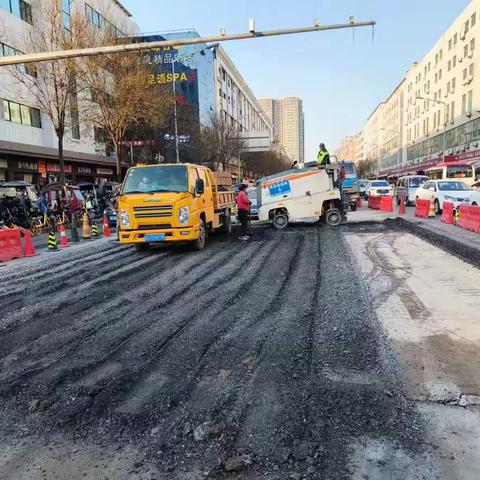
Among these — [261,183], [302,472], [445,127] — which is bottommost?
[302,472]

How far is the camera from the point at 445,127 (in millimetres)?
65750

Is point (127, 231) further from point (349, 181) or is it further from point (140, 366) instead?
point (349, 181)

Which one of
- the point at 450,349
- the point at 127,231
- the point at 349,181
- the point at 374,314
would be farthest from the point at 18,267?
the point at 349,181

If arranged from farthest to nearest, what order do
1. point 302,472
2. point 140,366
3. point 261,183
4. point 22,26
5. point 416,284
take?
point 22,26, point 261,183, point 416,284, point 140,366, point 302,472

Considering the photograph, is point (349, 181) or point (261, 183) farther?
point (349, 181)

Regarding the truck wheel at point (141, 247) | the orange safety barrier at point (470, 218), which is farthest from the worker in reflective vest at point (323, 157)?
the truck wheel at point (141, 247)

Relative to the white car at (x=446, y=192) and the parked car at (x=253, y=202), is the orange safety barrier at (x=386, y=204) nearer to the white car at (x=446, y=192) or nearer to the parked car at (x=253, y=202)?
the white car at (x=446, y=192)

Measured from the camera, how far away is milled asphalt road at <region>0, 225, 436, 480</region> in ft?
9.73

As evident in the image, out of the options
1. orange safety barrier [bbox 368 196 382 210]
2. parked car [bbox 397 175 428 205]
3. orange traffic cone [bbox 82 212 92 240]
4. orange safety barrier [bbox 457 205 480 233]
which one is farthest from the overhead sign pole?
parked car [bbox 397 175 428 205]

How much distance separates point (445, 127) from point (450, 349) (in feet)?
229

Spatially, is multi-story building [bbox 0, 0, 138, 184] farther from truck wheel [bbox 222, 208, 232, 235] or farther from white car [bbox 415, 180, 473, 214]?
white car [bbox 415, 180, 473, 214]

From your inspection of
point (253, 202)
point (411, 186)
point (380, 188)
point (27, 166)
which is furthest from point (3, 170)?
point (380, 188)

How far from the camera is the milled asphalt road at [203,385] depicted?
117 inches

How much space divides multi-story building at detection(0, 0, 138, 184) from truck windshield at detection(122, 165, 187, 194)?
1944cm
